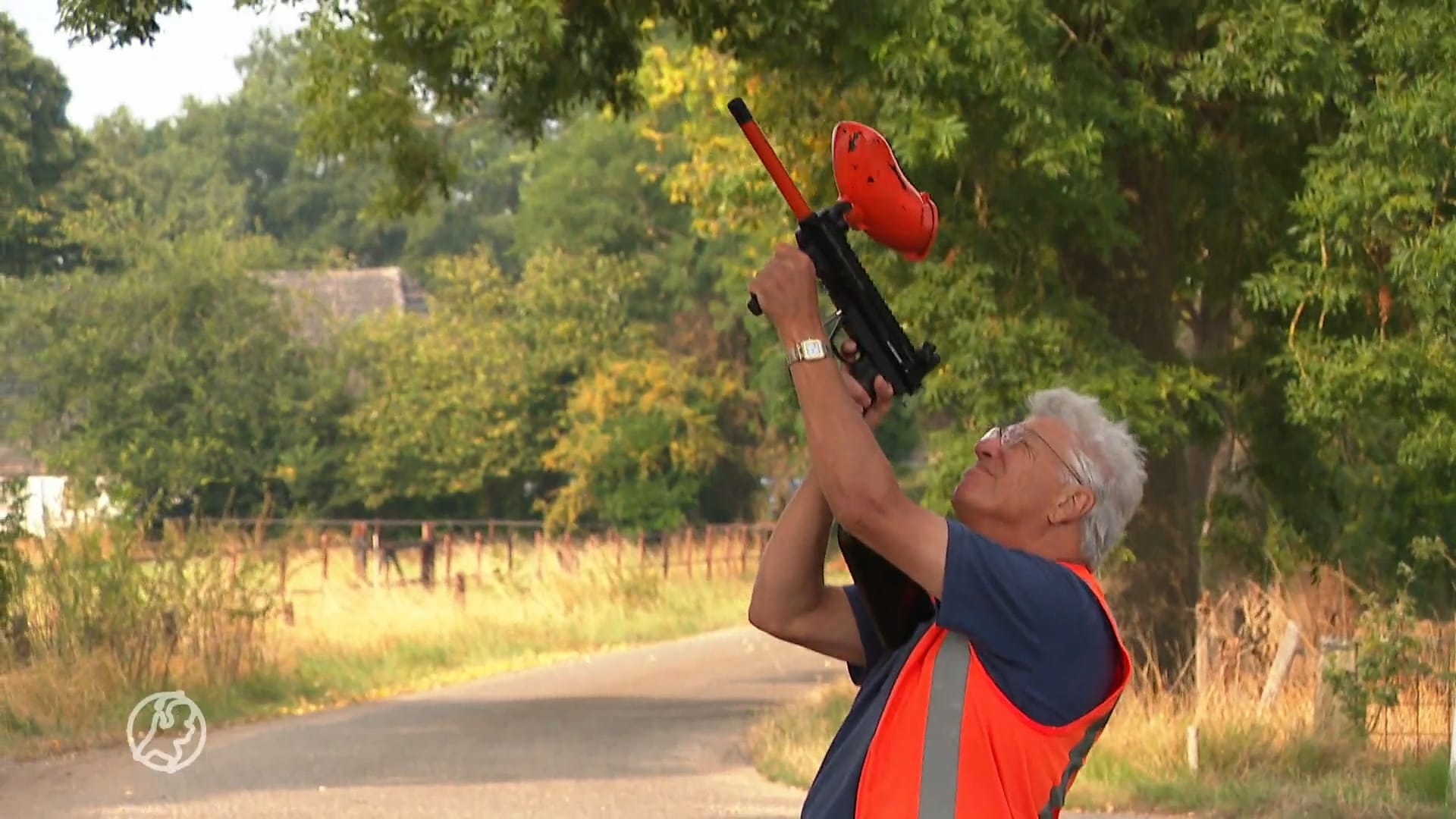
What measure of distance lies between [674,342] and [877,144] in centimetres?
4497

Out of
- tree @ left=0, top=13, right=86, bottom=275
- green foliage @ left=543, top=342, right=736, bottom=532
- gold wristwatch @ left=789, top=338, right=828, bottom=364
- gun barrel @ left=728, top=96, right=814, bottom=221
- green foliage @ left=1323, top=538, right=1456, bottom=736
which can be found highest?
tree @ left=0, top=13, right=86, bottom=275

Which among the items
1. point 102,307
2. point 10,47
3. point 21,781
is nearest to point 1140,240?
point 21,781

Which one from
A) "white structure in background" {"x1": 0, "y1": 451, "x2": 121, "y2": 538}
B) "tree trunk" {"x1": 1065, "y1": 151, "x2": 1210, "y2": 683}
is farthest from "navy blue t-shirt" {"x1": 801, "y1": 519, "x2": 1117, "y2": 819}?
"white structure in background" {"x1": 0, "y1": 451, "x2": 121, "y2": 538}

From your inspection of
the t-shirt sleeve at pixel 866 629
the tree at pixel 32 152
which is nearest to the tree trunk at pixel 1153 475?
the tree at pixel 32 152

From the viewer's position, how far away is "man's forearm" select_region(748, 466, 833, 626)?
3793mm

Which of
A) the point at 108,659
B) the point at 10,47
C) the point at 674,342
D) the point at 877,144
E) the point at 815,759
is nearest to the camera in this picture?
the point at 877,144

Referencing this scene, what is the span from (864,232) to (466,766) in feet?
35.0

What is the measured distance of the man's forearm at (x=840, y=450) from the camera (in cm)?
343

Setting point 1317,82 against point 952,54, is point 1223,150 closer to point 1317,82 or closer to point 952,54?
point 1317,82

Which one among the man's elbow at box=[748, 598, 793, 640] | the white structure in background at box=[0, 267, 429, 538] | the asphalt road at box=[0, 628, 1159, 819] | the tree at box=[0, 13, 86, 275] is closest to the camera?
the man's elbow at box=[748, 598, 793, 640]

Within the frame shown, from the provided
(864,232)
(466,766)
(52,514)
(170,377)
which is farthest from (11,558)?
(170,377)

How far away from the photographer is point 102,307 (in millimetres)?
44312

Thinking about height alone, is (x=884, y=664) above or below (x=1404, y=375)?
below

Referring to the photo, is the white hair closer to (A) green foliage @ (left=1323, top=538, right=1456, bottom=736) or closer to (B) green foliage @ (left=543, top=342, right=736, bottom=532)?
(A) green foliage @ (left=1323, top=538, right=1456, bottom=736)
